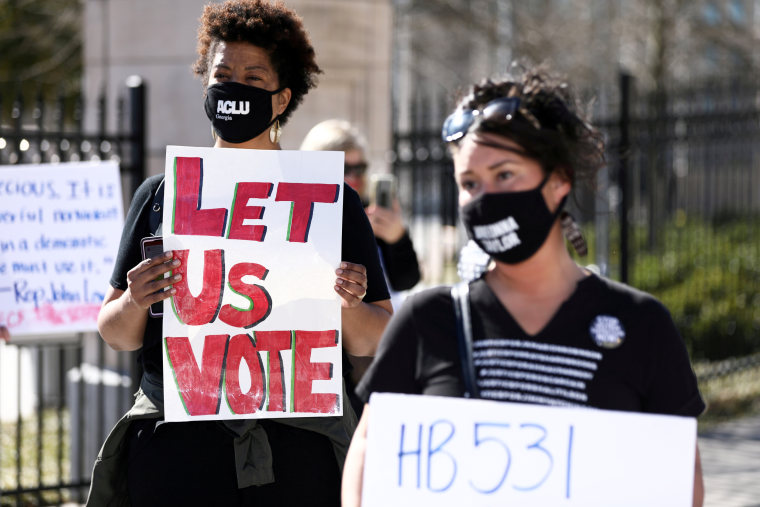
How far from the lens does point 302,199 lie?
2.80 metres

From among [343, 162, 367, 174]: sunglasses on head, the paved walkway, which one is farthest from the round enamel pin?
the paved walkway

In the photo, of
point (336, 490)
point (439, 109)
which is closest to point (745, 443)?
point (439, 109)

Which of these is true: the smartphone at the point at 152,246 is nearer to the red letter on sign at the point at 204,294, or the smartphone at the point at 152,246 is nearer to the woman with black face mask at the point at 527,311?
the red letter on sign at the point at 204,294

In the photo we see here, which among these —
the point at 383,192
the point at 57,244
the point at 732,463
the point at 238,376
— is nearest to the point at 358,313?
the point at 238,376

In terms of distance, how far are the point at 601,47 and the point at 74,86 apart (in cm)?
972

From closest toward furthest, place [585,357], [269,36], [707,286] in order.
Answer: [585,357] → [269,36] → [707,286]

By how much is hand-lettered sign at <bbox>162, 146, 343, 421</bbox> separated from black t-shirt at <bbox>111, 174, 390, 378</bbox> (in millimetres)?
75

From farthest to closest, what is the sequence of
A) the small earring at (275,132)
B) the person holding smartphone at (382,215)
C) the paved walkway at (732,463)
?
1. the paved walkway at (732,463)
2. the person holding smartphone at (382,215)
3. the small earring at (275,132)

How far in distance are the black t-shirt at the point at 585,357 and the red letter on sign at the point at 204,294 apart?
2.72ft

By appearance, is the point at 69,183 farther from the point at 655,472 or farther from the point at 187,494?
the point at 655,472

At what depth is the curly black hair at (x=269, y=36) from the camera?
115 inches

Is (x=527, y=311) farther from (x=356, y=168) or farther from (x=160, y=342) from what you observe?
(x=356, y=168)

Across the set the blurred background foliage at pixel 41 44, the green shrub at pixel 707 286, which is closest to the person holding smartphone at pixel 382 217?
the green shrub at pixel 707 286

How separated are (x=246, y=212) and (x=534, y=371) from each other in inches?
41.1
